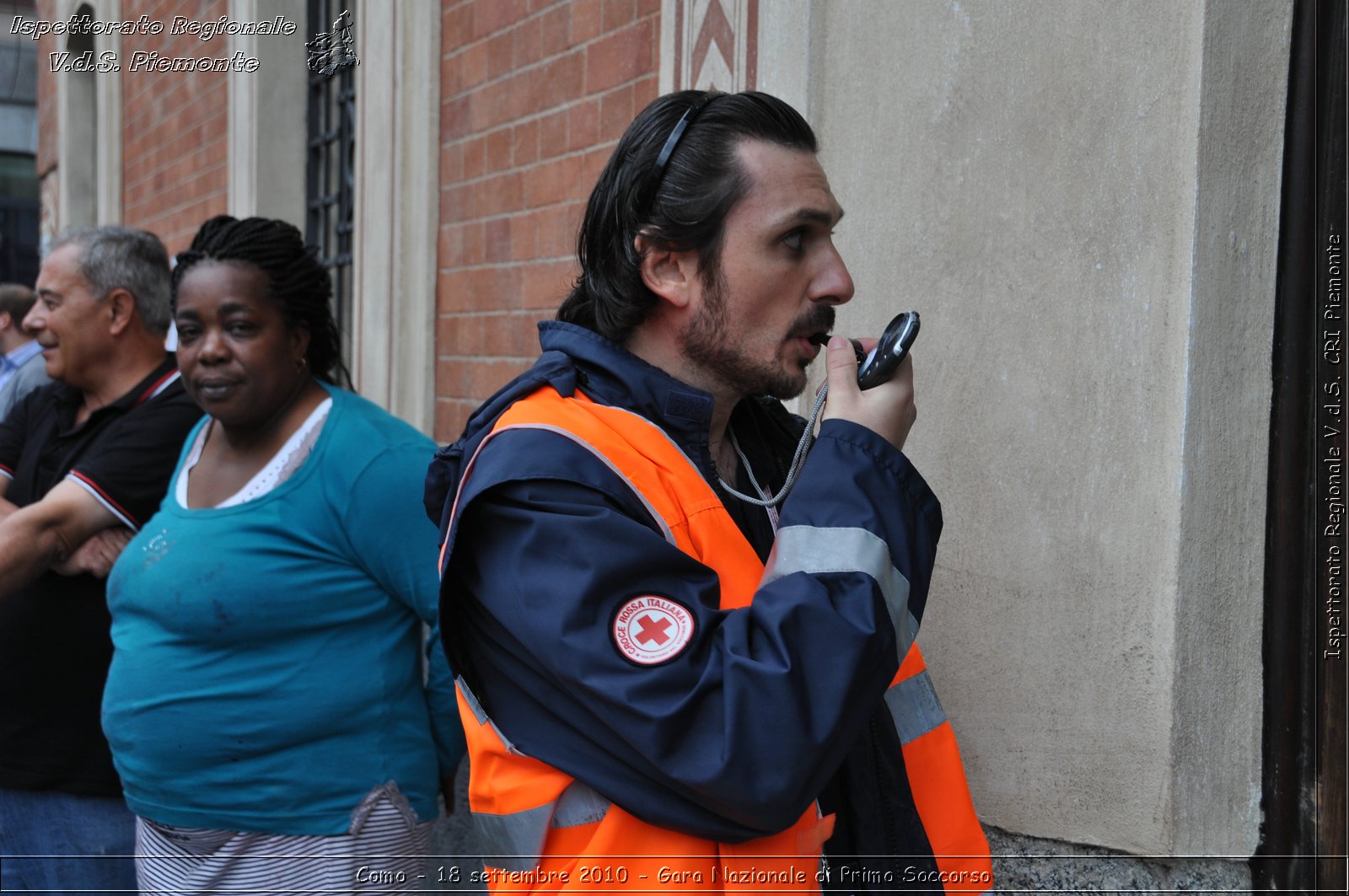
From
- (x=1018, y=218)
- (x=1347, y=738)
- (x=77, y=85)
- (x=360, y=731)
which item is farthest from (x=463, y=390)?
(x=77, y=85)

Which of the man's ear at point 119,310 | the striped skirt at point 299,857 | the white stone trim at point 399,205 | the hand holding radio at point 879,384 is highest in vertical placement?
the white stone trim at point 399,205

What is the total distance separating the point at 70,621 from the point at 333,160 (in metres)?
3.43

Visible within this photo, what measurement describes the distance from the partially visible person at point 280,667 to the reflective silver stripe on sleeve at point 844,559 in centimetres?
132

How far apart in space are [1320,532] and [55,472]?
9.56ft

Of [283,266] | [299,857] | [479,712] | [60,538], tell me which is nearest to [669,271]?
[479,712]

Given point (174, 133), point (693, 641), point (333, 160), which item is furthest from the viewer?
point (174, 133)

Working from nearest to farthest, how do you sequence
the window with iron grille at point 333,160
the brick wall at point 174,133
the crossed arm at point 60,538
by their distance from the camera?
the crossed arm at point 60,538, the window with iron grille at point 333,160, the brick wall at point 174,133

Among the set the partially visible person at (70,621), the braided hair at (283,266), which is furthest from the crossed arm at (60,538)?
the braided hair at (283,266)

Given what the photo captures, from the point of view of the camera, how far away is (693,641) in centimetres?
136

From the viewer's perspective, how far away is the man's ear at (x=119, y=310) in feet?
10.8

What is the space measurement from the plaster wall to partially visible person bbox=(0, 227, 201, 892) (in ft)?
6.19

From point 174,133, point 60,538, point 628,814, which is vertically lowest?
point 628,814

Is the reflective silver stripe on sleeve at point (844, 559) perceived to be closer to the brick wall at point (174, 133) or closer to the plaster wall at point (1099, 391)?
the plaster wall at point (1099, 391)

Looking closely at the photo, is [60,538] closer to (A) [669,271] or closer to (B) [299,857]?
(B) [299,857]
